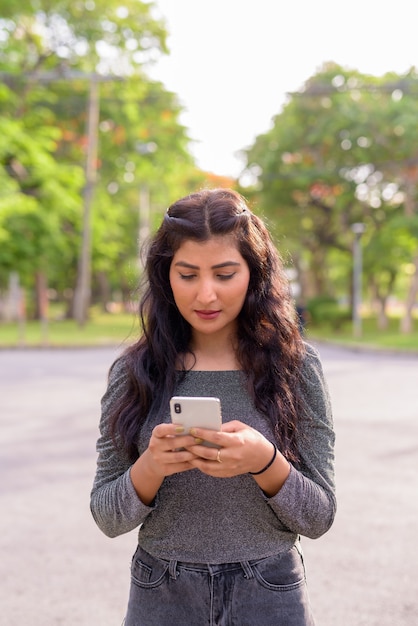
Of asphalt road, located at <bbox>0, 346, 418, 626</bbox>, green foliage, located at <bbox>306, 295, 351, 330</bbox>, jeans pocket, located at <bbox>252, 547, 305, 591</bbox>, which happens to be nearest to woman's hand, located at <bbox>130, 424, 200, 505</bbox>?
jeans pocket, located at <bbox>252, 547, 305, 591</bbox>

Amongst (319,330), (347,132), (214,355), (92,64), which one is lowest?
(319,330)

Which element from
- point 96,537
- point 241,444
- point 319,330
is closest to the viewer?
point 241,444

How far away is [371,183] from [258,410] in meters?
26.4

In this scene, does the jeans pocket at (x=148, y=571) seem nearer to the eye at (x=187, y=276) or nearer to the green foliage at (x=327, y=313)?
the eye at (x=187, y=276)

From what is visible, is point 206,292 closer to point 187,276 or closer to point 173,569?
point 187,276

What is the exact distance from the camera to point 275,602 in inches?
64.9

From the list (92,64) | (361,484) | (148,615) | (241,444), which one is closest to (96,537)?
(361,484)

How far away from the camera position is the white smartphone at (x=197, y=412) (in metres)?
1.42

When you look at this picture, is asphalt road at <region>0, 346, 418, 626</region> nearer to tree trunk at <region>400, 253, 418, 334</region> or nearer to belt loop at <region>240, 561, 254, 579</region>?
belt loop at <region>240, 561, 254, 579</region>

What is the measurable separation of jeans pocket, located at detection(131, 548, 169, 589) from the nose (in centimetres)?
56

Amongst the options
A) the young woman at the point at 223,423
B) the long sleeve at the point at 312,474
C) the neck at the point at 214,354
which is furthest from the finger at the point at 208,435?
the neck at the point at 214,354

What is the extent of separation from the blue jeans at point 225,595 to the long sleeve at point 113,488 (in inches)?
5.0

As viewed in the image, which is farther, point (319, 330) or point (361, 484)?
point (319, 330)

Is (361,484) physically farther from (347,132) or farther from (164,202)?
(164,202)
